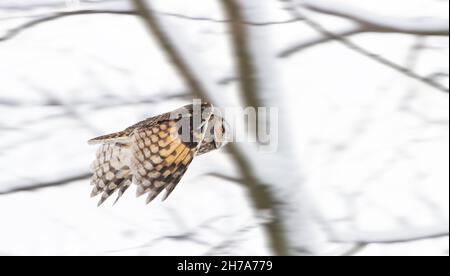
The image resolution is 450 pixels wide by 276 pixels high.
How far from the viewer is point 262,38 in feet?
3.32

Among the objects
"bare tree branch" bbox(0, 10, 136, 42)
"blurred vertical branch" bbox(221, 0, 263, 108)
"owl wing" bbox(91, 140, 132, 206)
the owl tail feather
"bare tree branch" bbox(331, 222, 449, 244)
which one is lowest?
"bare tree branch" bbox(331, 222, 449, 244)

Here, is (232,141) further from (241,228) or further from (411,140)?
(411,140)

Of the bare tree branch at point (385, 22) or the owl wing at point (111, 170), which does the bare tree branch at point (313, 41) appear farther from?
the owl wing at point (111, 170)

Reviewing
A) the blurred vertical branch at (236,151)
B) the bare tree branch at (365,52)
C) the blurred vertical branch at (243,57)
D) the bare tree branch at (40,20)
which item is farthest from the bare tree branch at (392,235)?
the bare tree branch at (40,20)

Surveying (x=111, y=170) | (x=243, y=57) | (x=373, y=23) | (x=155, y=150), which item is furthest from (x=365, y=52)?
(x=111, y=170)

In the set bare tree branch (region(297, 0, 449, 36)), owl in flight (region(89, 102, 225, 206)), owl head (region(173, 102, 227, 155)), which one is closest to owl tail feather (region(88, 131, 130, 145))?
owl in flight (region(89, 102, 225, 206))

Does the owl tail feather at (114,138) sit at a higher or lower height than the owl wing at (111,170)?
higher

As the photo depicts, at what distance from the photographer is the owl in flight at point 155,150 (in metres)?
1.15

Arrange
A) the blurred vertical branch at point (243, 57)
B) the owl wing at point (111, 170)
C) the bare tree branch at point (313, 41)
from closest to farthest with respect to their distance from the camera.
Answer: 1. the blurred vertical branch at point (243, 57)
2. the bare tree branch at point (313, 41)
3. the owl wing at point (111, 170)

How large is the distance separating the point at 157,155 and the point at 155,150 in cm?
1

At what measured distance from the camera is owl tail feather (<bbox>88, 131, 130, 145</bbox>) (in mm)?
1205

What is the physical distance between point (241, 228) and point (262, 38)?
47 centimetres

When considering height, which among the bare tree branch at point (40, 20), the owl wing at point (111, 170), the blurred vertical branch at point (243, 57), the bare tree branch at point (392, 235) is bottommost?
Result: the bare tree branch at point (392, 235)

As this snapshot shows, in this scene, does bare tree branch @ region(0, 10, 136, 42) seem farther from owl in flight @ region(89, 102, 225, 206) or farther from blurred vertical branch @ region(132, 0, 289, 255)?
owl in flight @ region(89, 102, 225, 206)
